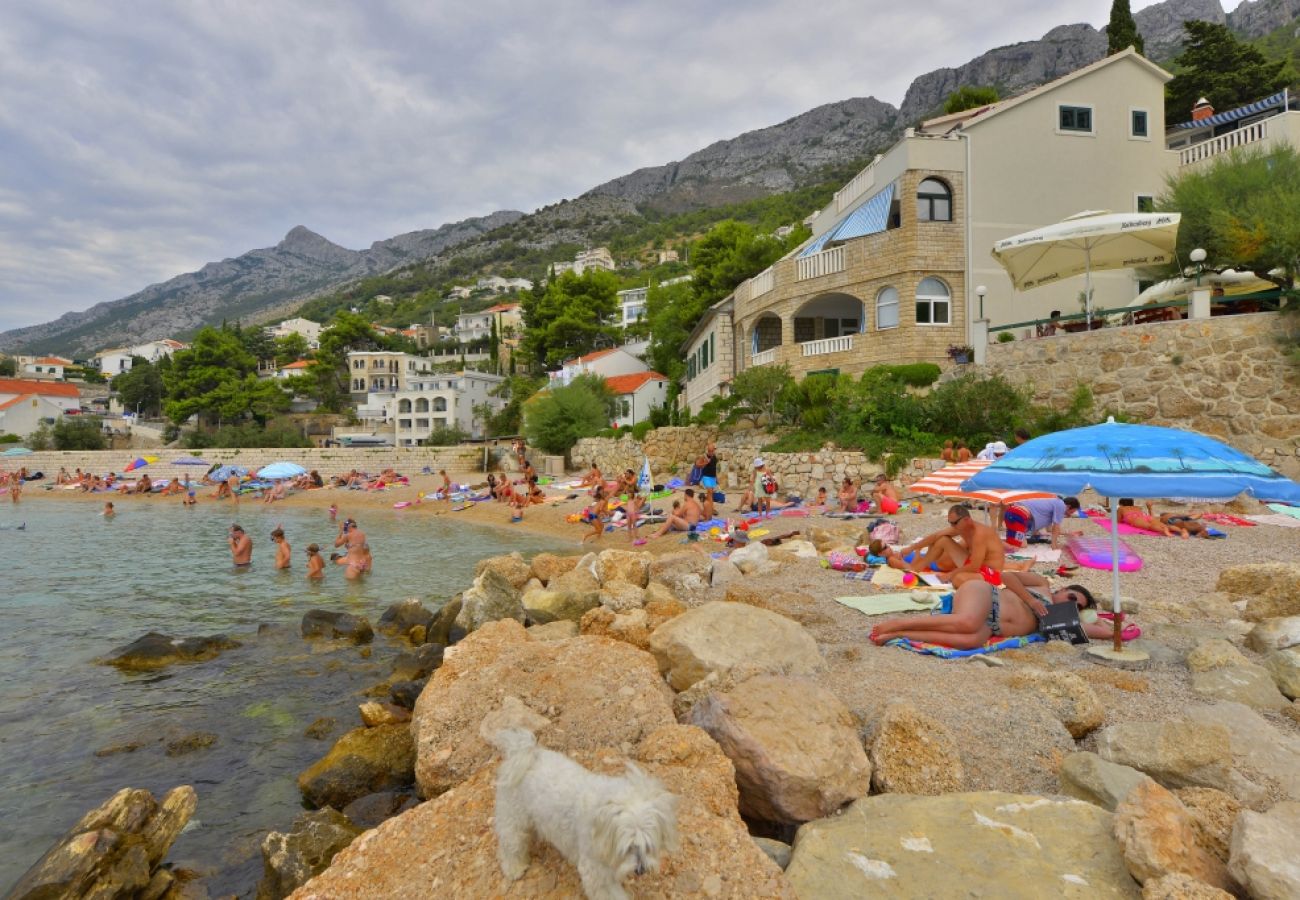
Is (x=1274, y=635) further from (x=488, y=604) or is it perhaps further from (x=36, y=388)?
(x=36, y=388)

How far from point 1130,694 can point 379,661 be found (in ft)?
25.1

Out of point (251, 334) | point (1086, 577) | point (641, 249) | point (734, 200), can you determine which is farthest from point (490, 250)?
point (1086, 577)

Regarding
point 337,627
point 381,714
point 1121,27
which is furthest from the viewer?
point 1121,27

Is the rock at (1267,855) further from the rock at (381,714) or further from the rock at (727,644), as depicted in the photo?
the rock at (381,714)

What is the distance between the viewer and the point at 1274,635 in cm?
511

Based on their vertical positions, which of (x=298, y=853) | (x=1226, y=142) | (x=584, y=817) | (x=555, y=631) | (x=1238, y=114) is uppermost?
(x=1238, y=114)

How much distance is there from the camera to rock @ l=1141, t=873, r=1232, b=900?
7.79ft

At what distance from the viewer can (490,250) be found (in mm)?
144500

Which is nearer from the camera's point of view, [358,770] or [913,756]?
[913,756]

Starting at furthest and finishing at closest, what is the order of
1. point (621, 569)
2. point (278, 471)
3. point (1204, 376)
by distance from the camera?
point (278, 471) → point (1204, 376) → point (621, 569)

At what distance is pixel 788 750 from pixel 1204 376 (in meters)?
15.9

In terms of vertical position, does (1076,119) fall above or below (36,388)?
above

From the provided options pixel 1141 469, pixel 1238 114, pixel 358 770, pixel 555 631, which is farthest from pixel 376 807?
pixel 1238 114

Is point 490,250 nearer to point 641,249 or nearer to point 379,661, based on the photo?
point 641,249
